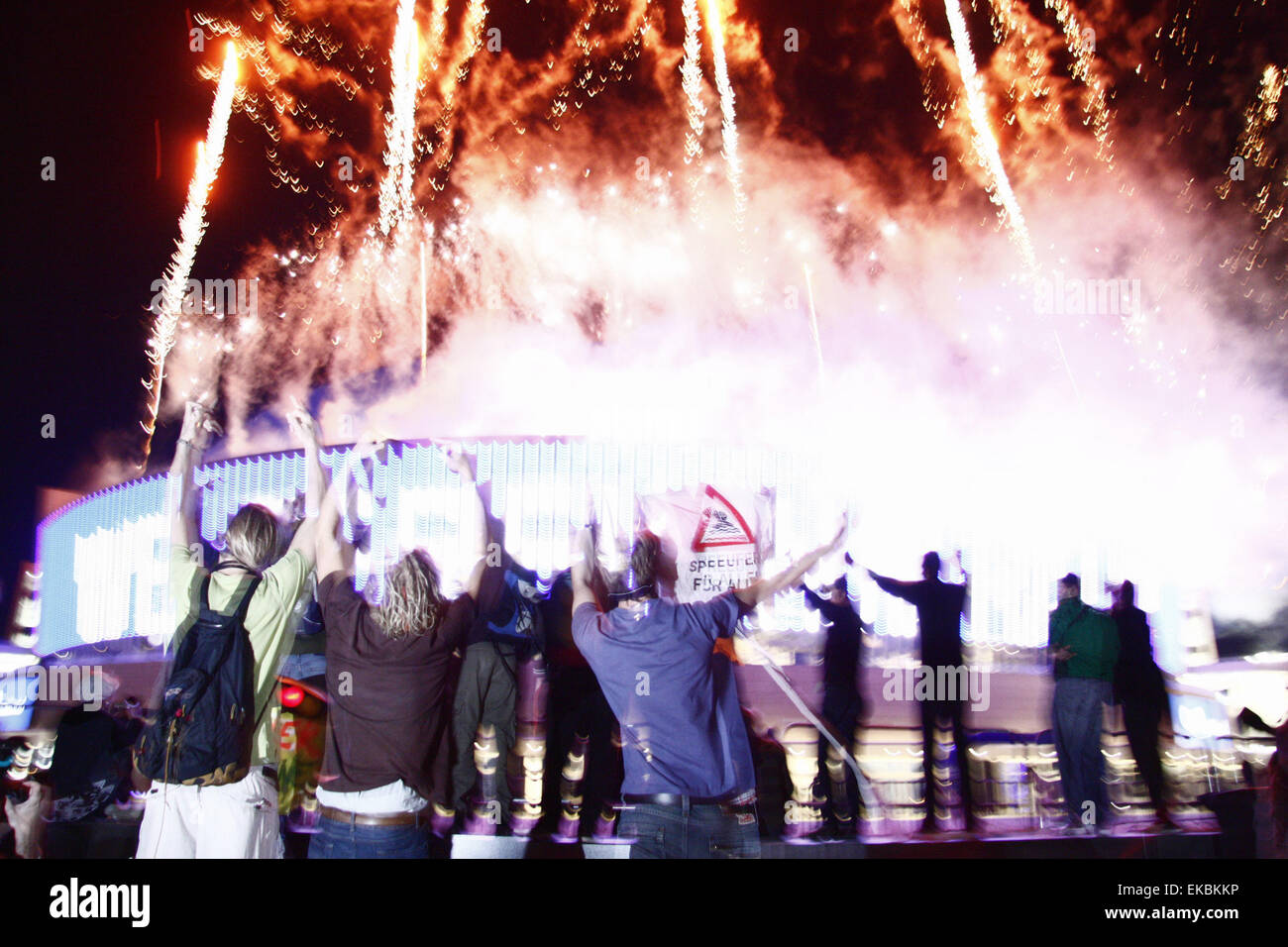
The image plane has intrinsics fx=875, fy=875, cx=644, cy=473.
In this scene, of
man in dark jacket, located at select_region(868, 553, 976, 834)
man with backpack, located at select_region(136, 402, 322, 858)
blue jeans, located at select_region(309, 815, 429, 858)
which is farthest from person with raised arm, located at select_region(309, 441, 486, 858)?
man in dark jacket, located at select_region(868, 553, 976, 834)

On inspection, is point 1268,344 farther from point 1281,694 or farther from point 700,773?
point 700,773

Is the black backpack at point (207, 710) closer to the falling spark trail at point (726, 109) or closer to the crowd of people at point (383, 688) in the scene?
the crowd of people at point (383, 688)

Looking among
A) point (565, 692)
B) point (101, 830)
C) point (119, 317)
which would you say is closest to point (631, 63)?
point (119, 317)

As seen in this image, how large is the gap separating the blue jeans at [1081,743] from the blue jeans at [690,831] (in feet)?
8.89

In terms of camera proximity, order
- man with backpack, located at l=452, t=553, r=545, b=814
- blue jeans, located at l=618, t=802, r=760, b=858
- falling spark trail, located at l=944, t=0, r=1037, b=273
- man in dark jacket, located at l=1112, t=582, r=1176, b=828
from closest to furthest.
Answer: blue jeans, located at l=618, t=802, r=760, b=858 → man with backpack, located at l=452, t=553, r=545, b=814 → man in dark jacket, located at l=1112, t=582, r=1176, b=828 → falling spark trail, located at l=944, t=0, r=1037, b=273

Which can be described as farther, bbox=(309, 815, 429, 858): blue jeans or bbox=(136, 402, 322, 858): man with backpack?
bbox=(136, 402, 322, 858): man with backpack

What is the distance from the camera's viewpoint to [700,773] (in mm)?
2957

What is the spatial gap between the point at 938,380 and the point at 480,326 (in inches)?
158

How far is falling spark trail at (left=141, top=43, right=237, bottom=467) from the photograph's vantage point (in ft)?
19.7

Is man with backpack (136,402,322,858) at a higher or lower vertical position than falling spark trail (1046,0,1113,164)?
lower

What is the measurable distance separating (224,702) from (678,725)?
1695 millimetres

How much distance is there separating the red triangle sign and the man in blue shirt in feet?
5.14

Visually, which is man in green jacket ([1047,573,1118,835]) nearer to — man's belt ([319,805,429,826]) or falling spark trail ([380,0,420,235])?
man's belt ([319,805,429,826])

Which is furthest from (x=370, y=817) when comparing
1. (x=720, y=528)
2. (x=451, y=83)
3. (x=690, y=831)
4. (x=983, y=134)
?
(x=983, y=134)
